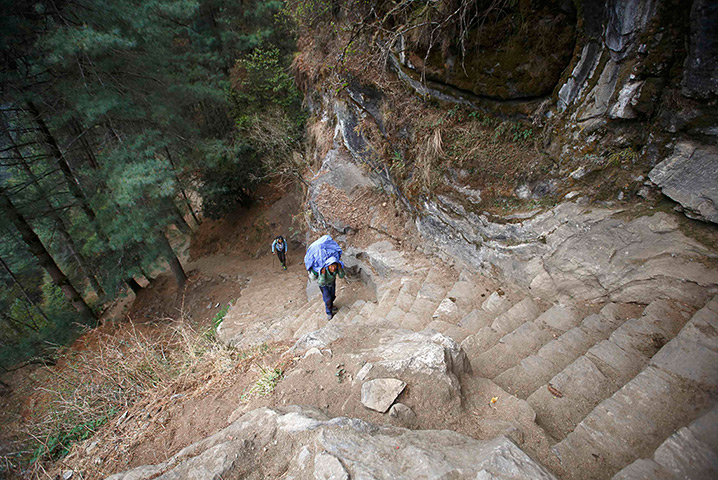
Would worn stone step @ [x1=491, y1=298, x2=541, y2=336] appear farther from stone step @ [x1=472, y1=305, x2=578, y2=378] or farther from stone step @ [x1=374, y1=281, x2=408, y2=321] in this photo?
stone step @ [x1=374, y1=281, x2=408, y2=321]

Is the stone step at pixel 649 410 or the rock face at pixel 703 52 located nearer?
the stone step at pixel 649 410

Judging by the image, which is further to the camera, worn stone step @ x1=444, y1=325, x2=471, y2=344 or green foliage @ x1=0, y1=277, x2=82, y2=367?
green foliage @ x1=0, y1=277, x2=82, y2=367

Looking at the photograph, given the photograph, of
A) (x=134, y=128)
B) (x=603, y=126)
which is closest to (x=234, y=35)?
(x=134, y=128)

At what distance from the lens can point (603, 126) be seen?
3.38 meters

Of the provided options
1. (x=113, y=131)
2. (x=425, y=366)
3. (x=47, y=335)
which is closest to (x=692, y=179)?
(x=425, y=366)

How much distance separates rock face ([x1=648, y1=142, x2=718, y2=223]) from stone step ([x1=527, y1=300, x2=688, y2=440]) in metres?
0.96

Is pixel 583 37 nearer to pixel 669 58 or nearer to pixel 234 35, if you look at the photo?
pixel 669 58

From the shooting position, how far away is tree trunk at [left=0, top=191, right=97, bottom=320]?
7.68 m

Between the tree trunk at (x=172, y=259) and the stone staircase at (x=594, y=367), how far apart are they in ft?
26.0

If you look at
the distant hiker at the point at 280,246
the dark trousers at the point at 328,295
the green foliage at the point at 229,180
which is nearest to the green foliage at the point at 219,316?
the distant hiker at the point at 280,246

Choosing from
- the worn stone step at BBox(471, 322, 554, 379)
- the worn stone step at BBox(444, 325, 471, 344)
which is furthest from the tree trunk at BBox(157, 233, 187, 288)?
the worn stone step at BBox(471, 322, 554, 379)

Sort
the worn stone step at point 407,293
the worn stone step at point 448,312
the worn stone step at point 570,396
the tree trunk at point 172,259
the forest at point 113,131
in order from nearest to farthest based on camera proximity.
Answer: the worn stone step at point 570,396, the worn stone step at point 448,312, the worn stone step at point 407,293, the forest at point 113,131, the tree trunk at point 172,259

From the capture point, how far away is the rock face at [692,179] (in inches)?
105

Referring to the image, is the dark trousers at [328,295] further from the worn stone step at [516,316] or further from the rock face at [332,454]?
the rock face at [332,454]
